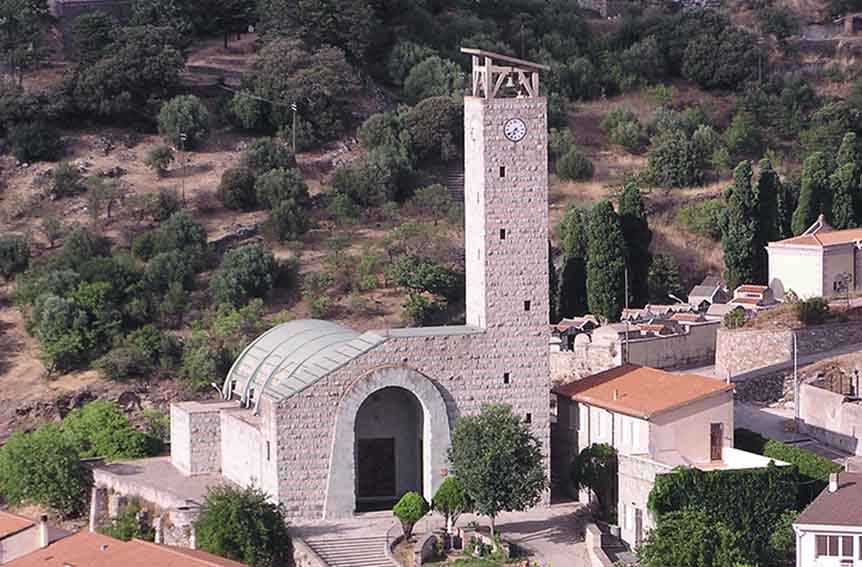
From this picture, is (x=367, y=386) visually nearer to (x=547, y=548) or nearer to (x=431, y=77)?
(x=547, y=548)

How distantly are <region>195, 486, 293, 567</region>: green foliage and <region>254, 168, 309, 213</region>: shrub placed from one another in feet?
90.3

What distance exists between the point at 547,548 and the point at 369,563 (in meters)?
3.66

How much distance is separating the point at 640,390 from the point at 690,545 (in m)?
6.58

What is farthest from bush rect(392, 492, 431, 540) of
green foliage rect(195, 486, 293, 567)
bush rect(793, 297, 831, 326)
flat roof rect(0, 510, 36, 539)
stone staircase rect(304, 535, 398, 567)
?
bush rect(793, 297, 831, 326)

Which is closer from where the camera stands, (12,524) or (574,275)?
(12,524)

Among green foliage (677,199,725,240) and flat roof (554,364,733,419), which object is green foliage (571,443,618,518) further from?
green foliage (677,199,725,240)

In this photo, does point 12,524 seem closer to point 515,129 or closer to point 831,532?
point 515,129

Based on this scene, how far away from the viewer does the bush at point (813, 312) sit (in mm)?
58406

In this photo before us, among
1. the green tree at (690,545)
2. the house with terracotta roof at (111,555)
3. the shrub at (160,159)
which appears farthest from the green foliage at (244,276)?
the green tree at (690,545)

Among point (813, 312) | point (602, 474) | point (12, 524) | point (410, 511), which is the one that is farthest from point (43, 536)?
point (813, 312)

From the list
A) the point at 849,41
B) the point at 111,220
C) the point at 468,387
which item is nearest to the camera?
the point at 468,387

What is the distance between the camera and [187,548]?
44.6 m

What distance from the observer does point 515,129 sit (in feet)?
157

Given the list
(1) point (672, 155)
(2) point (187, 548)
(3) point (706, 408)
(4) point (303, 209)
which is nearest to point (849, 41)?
(1) point (672, 155)
